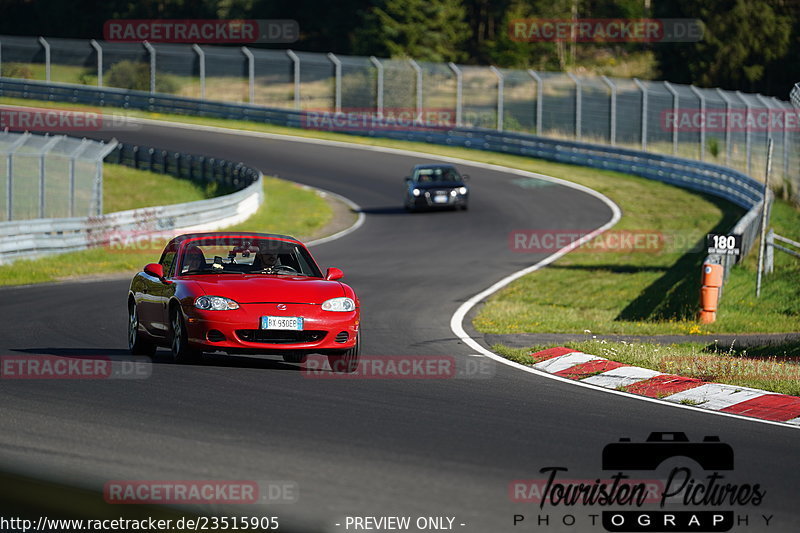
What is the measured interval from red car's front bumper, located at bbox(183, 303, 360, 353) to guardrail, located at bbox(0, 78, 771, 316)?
1370cm

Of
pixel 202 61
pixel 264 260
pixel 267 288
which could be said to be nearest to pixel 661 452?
pixel 267 288

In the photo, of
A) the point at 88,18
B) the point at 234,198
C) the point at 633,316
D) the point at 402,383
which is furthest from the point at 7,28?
the point at 402,383

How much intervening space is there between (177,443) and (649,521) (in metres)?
3.17

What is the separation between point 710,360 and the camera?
13.4 meters

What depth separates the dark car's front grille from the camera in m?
11.7

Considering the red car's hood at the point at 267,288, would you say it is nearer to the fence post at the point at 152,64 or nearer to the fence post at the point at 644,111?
the fence post at the point at 644,111

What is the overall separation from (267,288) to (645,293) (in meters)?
10.9

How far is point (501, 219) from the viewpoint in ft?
111

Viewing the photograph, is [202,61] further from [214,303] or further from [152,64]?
[214,303]

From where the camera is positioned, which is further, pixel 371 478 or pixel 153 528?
pixel 371 478

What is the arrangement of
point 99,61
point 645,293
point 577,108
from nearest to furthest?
point 645,293
point 577,108
point 99,61

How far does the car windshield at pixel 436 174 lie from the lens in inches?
1448

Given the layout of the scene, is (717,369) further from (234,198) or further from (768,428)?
(234,198)

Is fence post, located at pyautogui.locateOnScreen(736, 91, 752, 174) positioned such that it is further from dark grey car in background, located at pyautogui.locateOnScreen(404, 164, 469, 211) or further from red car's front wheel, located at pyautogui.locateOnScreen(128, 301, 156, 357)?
red car's front wheel, located at pyautogui.locateOnScreen(128, 301, 156, 357)
